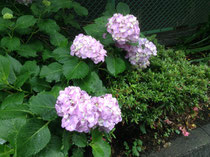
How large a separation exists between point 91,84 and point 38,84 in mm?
412

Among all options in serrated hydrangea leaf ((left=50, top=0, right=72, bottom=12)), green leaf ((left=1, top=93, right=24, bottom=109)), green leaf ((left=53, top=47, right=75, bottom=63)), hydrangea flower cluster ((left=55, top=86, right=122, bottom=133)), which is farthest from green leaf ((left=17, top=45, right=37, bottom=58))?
hydrangea flower cluster ((left=55, top=86, right=122, bottom=133))

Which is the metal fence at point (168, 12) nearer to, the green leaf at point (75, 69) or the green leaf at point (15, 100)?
the green leaf at point (75, 69)

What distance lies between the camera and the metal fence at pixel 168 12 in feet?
11.5

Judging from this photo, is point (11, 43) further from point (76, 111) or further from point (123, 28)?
point (76, 111)

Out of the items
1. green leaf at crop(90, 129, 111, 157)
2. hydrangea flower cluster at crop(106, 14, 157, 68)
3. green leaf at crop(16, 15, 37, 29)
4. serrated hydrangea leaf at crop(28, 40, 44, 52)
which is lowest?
serrated hydrangea leaf at crop(28, 40, 44, 52)

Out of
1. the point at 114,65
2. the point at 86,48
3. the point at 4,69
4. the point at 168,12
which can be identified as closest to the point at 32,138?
the point at 4,69

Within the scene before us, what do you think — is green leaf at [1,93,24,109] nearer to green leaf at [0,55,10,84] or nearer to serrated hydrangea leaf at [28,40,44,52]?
green leaf at [0,55,10,84]

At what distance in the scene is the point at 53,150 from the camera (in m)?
1.04

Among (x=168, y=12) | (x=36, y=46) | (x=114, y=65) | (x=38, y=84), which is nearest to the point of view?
(x=38, y=84)

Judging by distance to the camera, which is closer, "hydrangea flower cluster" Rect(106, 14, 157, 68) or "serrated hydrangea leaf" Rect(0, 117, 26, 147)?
"serrated hydrangea leaf" Rect(0, 117, 26, 147)

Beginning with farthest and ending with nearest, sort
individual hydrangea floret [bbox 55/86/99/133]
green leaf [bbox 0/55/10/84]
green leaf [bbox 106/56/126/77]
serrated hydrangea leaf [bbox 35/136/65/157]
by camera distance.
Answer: green leaf [bbox 106/56/126/77] < green leaf [bbox 0/55/10/84] < serrated hydrangea leaf [bbox 35/136/65/157] < individual hydrangea floret [bbox 55/86/99/133]

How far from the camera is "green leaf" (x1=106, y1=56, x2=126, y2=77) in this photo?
1547mm

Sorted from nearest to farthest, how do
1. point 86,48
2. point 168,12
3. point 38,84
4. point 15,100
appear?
1. point 15,100
2. point 86,48
3. point 38,84
4. point 168,12

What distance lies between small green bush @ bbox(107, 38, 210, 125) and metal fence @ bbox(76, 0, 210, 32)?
1.74 m
